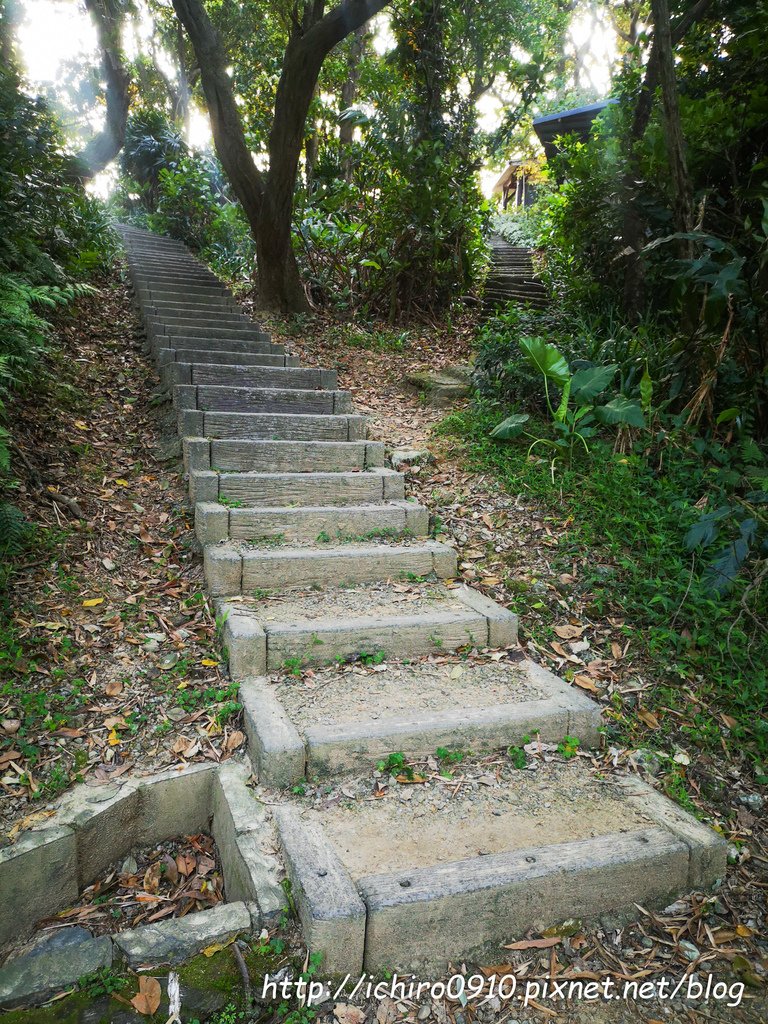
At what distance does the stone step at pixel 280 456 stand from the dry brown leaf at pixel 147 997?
2.89 meters

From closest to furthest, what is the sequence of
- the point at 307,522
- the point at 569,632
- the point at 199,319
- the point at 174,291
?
the point at 569,632, the point at 307,522, the point at 199,319, the point at 174,291

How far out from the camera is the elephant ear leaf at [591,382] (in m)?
4.30

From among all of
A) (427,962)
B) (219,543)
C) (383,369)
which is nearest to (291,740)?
(427,962)

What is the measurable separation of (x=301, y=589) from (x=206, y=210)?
39.7ft

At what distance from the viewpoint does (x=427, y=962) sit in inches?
71.3

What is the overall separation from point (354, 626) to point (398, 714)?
52cm

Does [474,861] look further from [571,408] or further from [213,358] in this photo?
[213,358]

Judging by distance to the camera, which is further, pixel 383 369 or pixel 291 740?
pixel 383 369

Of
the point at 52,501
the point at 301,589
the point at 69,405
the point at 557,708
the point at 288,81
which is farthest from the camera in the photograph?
the point at 288,81

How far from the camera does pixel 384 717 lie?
254 centimetres

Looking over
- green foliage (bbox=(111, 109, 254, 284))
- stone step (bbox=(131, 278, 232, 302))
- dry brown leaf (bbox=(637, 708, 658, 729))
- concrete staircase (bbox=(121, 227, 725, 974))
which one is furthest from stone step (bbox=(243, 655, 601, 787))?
green foliage (bbox=(111, 109, 254, 284))

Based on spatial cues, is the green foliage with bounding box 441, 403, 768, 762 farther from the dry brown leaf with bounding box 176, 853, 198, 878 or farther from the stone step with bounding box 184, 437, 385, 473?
the dry brown leaf with bounding box 176, 853, 198, 878

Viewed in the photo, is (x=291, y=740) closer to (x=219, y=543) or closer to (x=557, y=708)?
(x=557, y=708)

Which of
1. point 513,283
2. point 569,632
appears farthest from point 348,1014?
point 513,283
